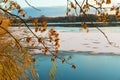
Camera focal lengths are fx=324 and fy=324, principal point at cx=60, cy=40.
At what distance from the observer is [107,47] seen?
36.3 feet

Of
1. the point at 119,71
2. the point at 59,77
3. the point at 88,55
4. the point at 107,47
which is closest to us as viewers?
the point at 59,77

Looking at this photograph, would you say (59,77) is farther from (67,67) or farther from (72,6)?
(72,6)

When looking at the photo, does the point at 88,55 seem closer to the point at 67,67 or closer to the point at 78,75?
the point at 67,67

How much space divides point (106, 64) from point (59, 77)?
1.84 meters

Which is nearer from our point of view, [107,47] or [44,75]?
[44,75]

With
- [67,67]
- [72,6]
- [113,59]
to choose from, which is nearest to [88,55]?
[113,59]

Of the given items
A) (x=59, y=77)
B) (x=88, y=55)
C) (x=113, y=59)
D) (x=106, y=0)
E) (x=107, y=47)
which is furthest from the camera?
(x=107, y=47)

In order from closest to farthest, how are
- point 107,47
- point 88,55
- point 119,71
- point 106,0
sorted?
point 106,0 < point 119,71 < point 88,55 < point 107,47

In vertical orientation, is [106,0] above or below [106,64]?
above

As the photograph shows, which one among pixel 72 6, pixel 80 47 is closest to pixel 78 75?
Result: pixel 80 47

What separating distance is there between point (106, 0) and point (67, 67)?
6593 mm

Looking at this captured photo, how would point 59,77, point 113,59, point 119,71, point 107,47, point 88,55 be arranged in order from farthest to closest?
1. point 107,47
2. point 88,55
3. point 113,59
4. point 119,71
5. point 59,77

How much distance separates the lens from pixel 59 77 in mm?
7223

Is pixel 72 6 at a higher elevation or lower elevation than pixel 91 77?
higher
